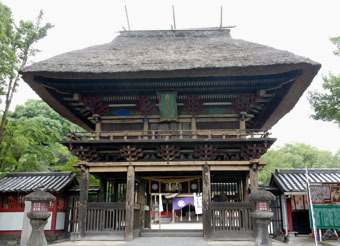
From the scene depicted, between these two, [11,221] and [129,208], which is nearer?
[129,208]

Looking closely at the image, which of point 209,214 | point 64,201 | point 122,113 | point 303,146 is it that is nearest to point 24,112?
point 64,201

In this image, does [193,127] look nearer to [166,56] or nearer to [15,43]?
[166,56]

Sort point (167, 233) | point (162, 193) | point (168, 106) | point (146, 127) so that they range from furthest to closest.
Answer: point (162, 193)
point (167, 233)
point (146, 127)
point (168, 106)

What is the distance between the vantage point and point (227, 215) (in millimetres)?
9758

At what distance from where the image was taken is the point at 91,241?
31.0 feet

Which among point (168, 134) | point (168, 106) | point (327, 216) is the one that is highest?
point (168, 106)

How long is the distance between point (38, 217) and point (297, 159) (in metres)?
37.6

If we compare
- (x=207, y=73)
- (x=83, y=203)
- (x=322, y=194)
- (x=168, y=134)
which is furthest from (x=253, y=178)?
(x=83, y=203)

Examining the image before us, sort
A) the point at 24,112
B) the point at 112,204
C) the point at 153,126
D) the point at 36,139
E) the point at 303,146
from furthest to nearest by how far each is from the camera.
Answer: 1. the point at 303,146
2. the point at 24,112
3. the point at 36,139
4. the point at 153,126
5. the point at 112,204

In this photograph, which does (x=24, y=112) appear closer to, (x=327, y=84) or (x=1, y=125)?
(x=1, y=125)

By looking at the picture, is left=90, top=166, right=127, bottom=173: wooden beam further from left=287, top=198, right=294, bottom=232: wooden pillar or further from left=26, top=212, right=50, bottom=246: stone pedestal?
left=287, top=198, right=294, bottom=232: wooden pillar

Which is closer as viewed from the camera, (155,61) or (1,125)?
(155,61)

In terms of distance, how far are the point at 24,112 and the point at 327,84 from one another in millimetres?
34933

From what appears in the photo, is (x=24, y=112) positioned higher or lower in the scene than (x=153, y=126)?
higher
